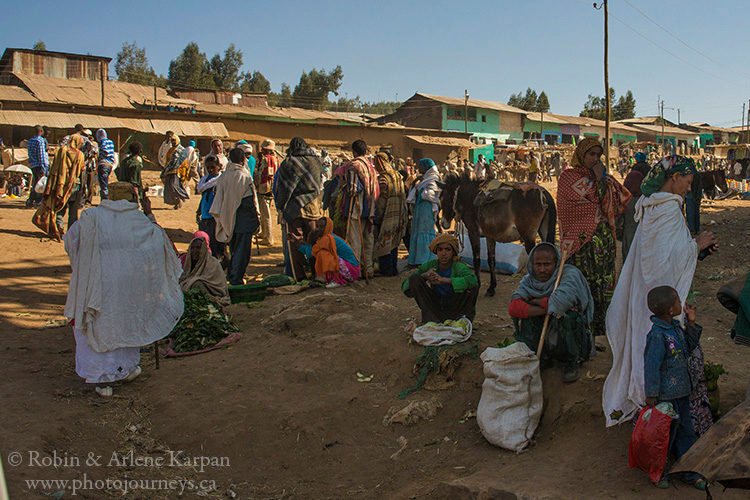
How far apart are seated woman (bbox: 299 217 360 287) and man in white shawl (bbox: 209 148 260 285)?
909 millimetres

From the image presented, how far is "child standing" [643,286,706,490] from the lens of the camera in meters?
3.28

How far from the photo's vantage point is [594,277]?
501 cm

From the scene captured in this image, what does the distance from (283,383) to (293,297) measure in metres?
2.29

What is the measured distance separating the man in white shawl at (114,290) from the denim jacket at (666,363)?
12.3 feet

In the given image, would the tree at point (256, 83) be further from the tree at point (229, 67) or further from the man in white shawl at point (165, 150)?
the man in white shawl at point (165, 150)

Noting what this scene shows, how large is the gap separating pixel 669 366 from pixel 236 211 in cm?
600

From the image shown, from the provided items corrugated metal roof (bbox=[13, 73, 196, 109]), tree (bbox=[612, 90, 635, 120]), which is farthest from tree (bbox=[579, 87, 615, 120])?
corrugated metal roof (bbox=[13, 73, 196, 109])

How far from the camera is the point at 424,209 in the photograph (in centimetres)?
872

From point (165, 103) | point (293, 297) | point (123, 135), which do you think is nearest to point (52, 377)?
point (293, 297)

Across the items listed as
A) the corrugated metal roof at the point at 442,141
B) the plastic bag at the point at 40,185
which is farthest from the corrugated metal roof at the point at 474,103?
the plastic bag at the point at 40,185

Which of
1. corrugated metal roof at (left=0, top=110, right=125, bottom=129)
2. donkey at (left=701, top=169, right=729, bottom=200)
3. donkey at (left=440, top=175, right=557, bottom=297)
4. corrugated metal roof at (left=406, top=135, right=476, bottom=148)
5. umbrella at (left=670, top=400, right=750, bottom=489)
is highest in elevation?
corrugated metal roof at (left=406, top=135, right=476, bottom=148)

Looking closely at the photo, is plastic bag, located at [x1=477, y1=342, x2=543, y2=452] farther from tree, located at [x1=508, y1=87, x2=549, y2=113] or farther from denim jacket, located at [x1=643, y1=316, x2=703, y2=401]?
tree, located at [x1=508, y1=87, x2=549, y2=113]

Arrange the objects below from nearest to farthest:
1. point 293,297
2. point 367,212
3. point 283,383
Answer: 1. point 283,383
2. point 293,297
3. point 367,212

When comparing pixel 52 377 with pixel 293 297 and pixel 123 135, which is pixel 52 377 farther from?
pixel 123 135
